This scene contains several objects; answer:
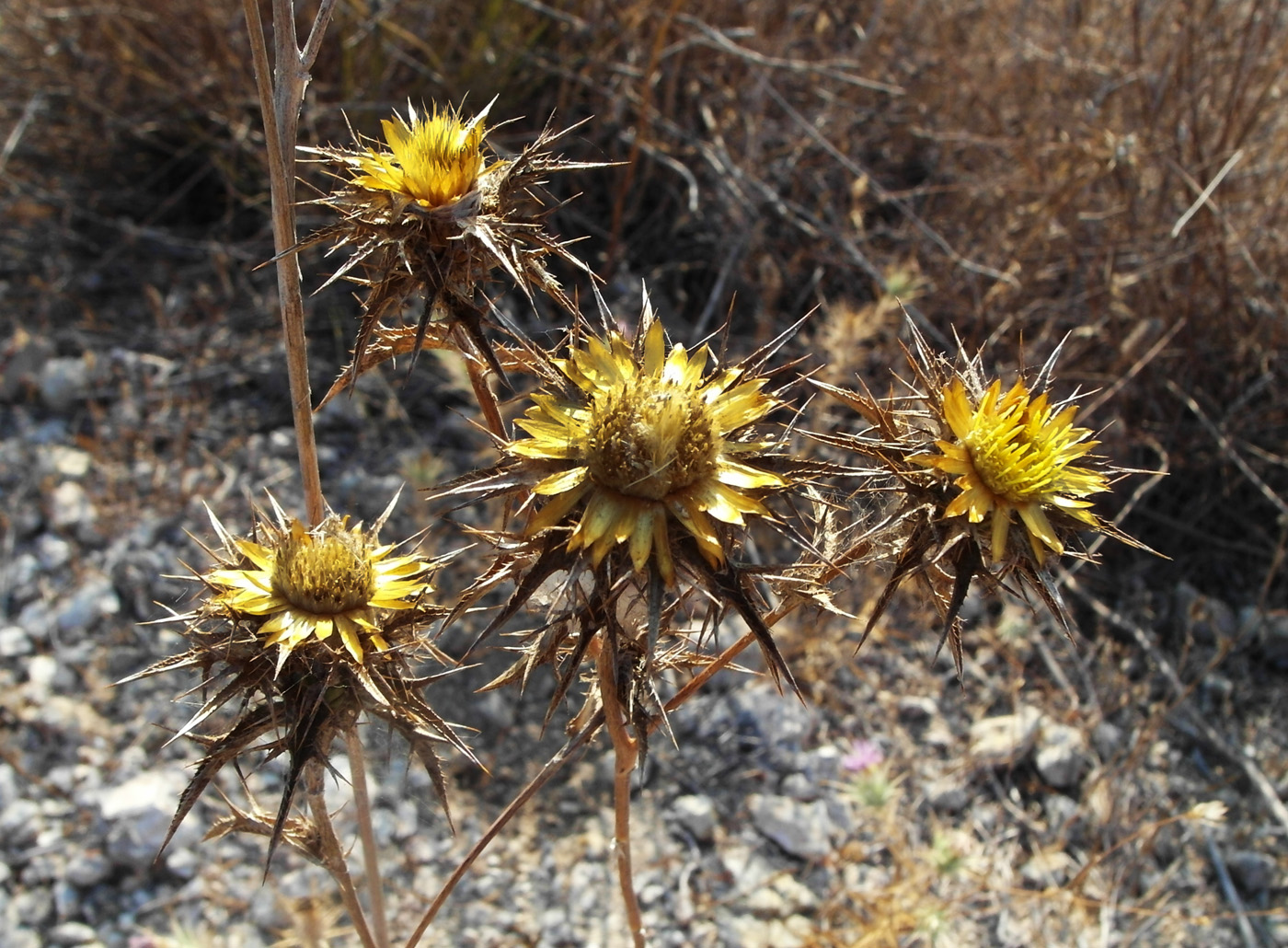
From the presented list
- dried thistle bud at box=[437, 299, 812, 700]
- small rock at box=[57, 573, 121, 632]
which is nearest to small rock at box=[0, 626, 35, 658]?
small rock at box=[57, 573, 121, 632]

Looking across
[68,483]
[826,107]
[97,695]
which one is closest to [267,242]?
[68,483]

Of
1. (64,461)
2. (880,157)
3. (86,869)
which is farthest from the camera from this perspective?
(880,157)

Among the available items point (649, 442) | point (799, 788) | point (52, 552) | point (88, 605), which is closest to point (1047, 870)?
point (799, 788)

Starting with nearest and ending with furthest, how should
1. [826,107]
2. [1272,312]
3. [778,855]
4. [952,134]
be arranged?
[778,855] < [1272,312] < [952,134] < [826,107]

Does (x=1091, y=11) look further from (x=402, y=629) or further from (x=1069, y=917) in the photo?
(x=402, y=629)

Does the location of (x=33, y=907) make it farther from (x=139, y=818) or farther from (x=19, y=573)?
(x=19, y=573)

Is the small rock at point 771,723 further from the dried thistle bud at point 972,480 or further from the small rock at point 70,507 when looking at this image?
the small rock at point 70,507

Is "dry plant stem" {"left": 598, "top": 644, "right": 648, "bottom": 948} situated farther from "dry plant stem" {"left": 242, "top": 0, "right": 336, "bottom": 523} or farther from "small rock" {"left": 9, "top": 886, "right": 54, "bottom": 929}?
"small rock" {"left": 9, "top": 886, "right": 54, "bottom": 929}
